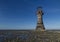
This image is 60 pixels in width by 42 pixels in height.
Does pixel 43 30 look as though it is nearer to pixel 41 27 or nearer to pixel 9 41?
pixel 41 27

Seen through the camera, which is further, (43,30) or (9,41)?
(43,30)

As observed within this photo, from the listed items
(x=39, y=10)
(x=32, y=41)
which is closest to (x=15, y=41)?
(x=32, y=41)

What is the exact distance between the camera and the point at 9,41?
36.4 meters

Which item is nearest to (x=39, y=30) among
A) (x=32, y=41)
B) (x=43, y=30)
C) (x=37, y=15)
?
(x=43, y=30)

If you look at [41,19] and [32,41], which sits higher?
[41,19]

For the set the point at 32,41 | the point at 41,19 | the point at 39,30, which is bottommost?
the point at 32,41

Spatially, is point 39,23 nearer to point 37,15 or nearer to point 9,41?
point 37,15

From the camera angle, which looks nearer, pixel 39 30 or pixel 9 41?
pixel 9 41

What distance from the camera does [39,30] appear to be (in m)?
73.9

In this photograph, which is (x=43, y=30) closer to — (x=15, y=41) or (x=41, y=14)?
(x=41, y=14)

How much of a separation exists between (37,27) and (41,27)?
1.77 metres

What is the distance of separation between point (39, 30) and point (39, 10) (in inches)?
348

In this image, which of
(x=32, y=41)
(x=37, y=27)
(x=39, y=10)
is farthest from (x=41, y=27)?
(x=32, y=41)

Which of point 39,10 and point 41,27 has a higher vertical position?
point 39,10
